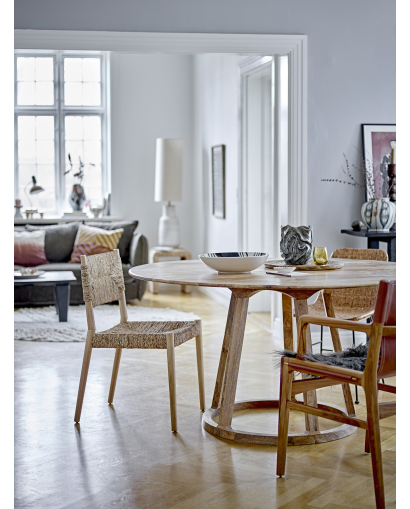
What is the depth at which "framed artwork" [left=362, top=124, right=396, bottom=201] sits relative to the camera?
5027 mm

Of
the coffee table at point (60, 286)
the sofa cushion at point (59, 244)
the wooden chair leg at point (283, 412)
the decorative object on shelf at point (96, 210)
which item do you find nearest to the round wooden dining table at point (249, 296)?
the wooden chair leg at point (283, 412)

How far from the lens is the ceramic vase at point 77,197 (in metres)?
8.68

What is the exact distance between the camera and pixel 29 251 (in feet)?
24.1

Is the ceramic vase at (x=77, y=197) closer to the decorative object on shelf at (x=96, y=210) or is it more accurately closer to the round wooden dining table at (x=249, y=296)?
the decorative object on shelf at (x=96, y=210)

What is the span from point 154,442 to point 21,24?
3065mm

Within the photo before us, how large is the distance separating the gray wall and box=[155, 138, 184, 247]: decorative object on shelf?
134 inches

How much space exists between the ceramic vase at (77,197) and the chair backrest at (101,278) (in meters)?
5.25

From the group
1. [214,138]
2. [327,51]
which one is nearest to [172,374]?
[327,51]

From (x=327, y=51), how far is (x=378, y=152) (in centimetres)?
84

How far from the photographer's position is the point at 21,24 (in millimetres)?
4605

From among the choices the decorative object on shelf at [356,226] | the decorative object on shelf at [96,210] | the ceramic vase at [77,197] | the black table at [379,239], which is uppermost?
the ceramic vase at [77,197]

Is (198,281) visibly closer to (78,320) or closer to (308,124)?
(308,124)

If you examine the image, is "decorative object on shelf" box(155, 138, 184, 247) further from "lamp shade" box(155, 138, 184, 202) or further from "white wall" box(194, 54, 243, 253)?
"white wall" box(194, 54, 243, 253)

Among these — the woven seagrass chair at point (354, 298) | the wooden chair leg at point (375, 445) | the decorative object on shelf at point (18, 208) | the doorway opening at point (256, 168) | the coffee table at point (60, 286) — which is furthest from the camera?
the decorative object on shelf at point (18, 208)
